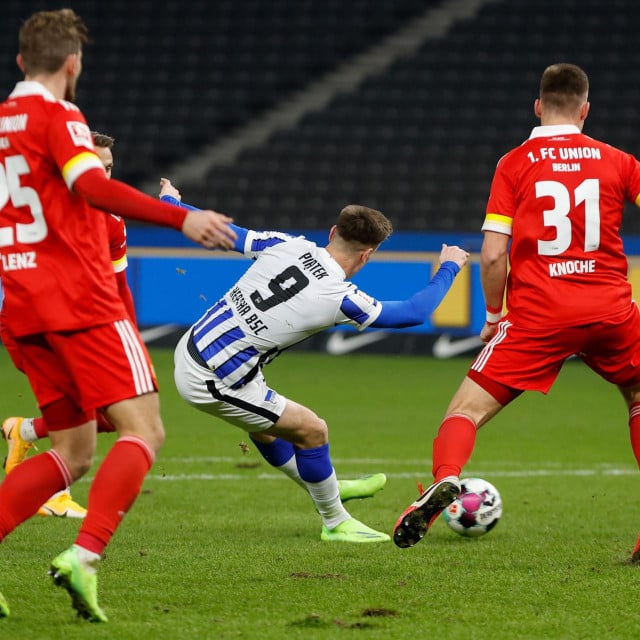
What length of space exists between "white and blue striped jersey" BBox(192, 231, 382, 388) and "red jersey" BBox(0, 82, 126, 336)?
1.50 metres

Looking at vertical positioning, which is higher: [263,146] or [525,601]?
[525,601]

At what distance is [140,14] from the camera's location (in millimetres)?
22047

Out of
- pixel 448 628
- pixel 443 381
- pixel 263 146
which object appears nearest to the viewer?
pixel 448 628

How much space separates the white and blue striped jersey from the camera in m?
5.43

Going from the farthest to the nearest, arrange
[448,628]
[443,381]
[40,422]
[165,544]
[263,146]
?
[263,146], [443,381], [40,422], [165,544], [448,628]

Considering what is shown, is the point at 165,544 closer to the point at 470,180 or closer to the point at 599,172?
the point at 599,172

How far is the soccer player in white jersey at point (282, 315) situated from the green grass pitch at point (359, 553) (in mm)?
475

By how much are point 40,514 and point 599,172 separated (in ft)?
10.7

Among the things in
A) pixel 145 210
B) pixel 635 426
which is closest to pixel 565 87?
pixel 635 426

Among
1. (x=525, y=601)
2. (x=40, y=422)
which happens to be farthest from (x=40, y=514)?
(x=525, y=601)

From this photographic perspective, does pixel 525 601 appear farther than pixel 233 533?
No

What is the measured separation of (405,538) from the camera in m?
4.69

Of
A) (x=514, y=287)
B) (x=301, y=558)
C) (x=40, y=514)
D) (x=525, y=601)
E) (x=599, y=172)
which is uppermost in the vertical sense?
(x=599, y=172)

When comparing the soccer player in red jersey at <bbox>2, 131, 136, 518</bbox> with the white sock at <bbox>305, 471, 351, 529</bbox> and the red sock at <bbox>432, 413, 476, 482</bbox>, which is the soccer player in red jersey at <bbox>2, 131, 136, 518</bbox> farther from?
the red sock at <bbox>432, 413, 476, 482</bbox>
